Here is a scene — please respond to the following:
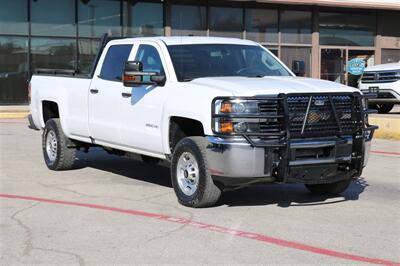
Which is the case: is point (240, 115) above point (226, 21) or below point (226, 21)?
below

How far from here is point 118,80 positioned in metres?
8.41

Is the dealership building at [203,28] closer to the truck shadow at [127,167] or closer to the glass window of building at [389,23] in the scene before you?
the glass window of building at [389,23]

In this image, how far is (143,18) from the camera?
2395 centimetres

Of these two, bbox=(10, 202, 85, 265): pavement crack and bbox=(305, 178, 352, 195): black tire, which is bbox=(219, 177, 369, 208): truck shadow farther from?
bbox=(10, 202, 85, 265): pavement crack

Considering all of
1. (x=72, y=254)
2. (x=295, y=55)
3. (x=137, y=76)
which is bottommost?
(x=72, y=254)

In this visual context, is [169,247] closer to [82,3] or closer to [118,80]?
[118,80]

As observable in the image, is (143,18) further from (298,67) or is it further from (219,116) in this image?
(219,116)

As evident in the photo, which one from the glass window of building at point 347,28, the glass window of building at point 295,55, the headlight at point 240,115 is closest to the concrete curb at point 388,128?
the headlight at point 240,115

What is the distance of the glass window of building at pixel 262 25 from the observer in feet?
83.4

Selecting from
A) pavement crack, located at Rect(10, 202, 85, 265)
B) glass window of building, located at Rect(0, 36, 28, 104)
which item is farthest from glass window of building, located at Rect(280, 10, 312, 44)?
pavement crack, located at Rect(10, 202, 85, 265)

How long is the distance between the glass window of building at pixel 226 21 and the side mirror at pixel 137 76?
17.6m

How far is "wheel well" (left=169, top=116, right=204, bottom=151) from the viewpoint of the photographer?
7238 millimetres

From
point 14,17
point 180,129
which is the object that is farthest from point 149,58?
point 14,17

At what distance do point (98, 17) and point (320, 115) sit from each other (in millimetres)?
17722
